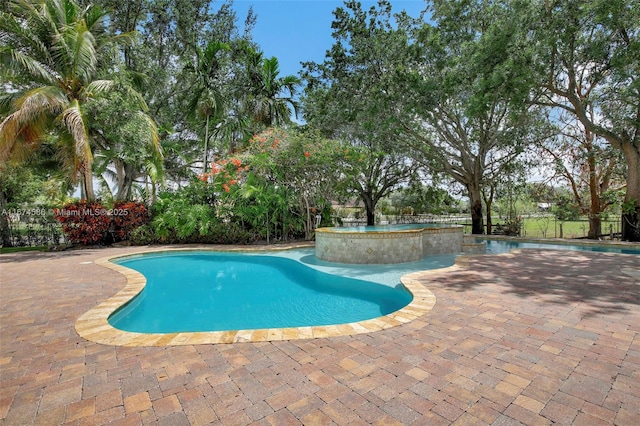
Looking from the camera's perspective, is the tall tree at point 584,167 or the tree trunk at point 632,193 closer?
the tree trunk at point 632,193

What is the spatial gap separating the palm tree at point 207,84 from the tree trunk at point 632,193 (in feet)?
62.1

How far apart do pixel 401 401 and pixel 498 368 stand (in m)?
1.14

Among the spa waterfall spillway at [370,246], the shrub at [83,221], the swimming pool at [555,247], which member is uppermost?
the shrub at [83,221]

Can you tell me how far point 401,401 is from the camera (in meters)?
2.43

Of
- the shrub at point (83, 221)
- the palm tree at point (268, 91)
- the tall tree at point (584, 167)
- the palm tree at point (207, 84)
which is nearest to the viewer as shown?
the shrub at point (83, 221)

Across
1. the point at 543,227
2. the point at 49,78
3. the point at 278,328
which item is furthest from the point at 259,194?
the point at 543,227

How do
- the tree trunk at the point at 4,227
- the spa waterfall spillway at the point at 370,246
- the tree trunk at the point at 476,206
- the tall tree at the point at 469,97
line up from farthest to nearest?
the tree trunk at the point at 476,206, the tree trunk at the point at 4,227, the tall tree at the point at 469,97, the spa waterfall spillway at the point at 370,246

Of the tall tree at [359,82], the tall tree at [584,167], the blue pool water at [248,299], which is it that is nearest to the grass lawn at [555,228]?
the tall tree at [584,167]

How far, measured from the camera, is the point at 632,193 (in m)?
12.2

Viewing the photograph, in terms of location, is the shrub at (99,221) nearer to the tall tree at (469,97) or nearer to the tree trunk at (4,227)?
the tree trunk at (4,227)

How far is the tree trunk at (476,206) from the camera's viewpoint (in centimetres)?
1652

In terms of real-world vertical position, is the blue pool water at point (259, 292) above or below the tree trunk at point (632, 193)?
below

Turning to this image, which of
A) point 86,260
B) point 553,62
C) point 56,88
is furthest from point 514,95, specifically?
point 56,88

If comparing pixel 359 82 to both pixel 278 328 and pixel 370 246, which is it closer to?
pixel 370 246
